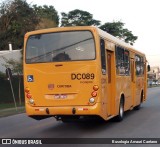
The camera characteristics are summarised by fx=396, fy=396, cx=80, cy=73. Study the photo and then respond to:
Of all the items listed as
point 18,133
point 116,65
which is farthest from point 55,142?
point 116,65

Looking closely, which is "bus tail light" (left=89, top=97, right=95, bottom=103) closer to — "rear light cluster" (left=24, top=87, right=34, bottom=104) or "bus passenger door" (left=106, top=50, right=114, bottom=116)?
"bus passenger door" (left=106, top=50, right=114, bottom=116)

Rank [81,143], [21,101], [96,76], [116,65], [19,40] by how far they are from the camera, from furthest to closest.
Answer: [19,40] → [21,101] → [116,65] → [96,76] → [81,143]

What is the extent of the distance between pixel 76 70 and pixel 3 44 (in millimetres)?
43388

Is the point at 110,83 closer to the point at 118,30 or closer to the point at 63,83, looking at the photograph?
the point at 63,83

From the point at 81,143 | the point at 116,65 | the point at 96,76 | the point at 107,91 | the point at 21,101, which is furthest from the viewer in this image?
the point at 21,101

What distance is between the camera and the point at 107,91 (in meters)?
13.0

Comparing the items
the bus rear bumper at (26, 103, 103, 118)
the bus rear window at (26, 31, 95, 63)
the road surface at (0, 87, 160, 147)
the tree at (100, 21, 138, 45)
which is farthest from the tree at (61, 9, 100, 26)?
the bus rear bumper at (26, 103, 103, 118)

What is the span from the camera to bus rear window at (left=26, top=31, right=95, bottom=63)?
12133 mm

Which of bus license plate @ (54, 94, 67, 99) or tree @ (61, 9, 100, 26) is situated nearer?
bus license plate @ (54, 94, 67, 99)

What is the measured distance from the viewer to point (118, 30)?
240 feet

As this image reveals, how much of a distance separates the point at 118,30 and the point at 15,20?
1001 inches

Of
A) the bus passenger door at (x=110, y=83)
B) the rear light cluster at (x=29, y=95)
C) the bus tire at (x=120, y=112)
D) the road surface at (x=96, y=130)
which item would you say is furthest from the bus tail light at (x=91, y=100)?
the bus tire at (x=120, y=112)

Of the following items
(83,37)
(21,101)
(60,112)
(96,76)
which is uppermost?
(83,37)

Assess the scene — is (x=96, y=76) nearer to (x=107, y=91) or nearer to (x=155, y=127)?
(x=107, y=91)
